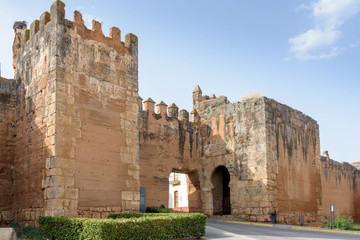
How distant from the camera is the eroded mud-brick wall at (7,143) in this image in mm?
13312

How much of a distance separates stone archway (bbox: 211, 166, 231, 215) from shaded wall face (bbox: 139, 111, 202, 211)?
0.83 metres

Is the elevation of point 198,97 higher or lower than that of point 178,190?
higher

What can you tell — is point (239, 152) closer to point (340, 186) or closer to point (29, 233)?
point (29, 233)

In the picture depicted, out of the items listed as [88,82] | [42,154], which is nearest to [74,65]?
[88,82]

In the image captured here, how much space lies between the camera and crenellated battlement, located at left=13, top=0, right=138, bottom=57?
497 inches

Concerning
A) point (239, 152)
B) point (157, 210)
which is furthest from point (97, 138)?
point (239, 152)

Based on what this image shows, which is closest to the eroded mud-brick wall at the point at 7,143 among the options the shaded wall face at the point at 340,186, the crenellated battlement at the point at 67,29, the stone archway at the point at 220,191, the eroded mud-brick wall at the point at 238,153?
the crenellated battlement at the point at 67,29

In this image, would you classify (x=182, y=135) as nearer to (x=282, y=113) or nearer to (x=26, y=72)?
(x=282, y=113)

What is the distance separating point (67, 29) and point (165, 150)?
26.3 ft

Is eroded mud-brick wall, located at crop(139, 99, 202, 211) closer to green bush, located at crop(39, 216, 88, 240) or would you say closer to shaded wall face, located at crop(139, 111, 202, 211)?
shaded wall face, located at crop(139, 111, 202, 211)

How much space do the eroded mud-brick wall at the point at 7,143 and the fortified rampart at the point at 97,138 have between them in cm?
3

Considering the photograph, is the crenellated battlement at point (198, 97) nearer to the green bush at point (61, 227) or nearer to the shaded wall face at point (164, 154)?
the shaded wall face at point (164, 154)

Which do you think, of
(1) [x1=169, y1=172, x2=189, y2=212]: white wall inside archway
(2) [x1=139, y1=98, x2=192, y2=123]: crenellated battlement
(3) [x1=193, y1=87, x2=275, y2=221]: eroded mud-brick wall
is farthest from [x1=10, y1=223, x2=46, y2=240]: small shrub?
(1) [x1=169, y1=172, x2=189, y2=212]: white wall inside archway

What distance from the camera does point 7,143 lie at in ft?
45.0
